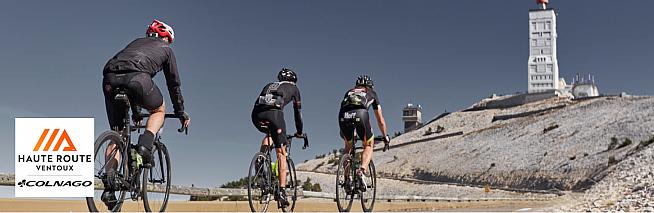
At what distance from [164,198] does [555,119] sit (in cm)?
11137

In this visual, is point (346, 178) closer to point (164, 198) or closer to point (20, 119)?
point (164, 198)

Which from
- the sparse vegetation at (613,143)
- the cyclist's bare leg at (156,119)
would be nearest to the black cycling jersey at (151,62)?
the cyclist's bare leg at (156,119)

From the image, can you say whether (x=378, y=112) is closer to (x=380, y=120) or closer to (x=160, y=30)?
(x=380, y=120)

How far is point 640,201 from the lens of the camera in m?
20.5

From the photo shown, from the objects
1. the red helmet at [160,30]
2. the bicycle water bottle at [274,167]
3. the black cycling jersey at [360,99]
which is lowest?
the bicycle water bottle at [274,167]

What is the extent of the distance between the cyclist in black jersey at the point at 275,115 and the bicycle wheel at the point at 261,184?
0.60 ft

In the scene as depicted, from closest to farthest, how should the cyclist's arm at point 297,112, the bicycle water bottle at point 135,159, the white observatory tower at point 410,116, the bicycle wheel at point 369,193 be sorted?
the bicycle water bottle at point 135,159, the cyclist's arm at point 297,112, the bicycle wheel at point 369,193, the white observatory tower at point 410,116

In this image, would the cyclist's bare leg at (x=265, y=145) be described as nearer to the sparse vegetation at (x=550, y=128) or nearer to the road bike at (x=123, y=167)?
the road bike at (x=123, y=167)

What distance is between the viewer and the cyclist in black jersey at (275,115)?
348 inches

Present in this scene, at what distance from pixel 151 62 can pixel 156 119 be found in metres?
0.53

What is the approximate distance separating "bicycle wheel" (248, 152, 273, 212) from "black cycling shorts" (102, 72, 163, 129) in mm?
2405

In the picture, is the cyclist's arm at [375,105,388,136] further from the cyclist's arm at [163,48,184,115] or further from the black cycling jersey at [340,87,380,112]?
the cyclist's arm at [163,48,184,115]

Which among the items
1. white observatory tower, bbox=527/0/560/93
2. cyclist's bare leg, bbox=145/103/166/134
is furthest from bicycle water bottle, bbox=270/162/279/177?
white observatory tower, bbox=527/0/560/93

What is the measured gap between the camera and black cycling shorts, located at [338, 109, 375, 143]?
34.6ft
